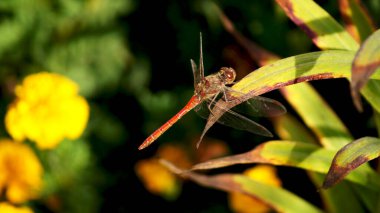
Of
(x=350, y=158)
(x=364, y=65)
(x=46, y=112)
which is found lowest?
(x=46, y=112)

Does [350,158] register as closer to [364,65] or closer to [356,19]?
[364,65]

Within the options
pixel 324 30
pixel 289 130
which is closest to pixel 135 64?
pixel 289 130

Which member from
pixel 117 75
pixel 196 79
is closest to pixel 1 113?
pixel 117 75

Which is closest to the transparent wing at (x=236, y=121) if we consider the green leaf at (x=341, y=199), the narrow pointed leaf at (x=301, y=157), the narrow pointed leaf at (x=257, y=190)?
the narrow pointed leaf at (x=301, y=157)

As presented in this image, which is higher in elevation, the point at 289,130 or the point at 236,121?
the point at 236,121

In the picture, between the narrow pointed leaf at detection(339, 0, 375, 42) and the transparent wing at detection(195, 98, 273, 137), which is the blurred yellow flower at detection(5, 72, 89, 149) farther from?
the narrow pointed leaf at detection(339, 0, 375, 42)

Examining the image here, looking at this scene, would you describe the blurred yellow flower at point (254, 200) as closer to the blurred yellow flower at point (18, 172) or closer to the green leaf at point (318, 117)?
the green leaf at point (318, 117)
